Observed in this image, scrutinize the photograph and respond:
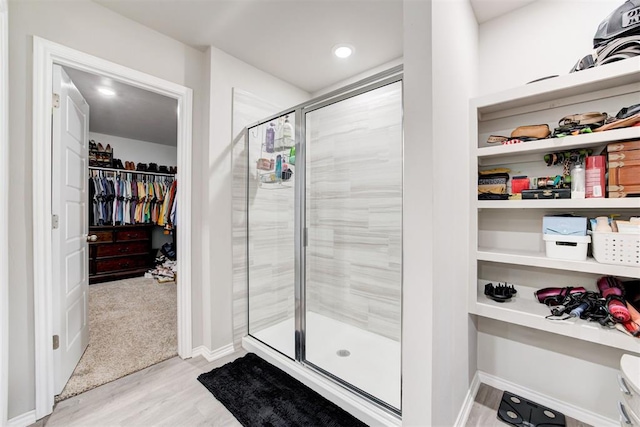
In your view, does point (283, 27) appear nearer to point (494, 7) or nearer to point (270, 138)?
point (270, 138)

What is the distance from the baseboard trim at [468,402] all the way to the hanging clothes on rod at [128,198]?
4259mm

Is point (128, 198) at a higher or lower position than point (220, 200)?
higher

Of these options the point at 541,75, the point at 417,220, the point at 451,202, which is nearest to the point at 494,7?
the point at 541,75

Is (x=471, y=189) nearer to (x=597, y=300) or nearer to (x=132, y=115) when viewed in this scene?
(x=597, y=300)

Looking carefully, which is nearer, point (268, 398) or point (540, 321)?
point (540, 321)

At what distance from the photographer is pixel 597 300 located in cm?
147

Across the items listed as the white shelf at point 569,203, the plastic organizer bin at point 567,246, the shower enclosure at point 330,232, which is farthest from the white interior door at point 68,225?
the plastic organizer bin at point 567,246

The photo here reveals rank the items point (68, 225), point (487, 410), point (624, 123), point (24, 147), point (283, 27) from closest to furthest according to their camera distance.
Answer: point (624, 123)
point (24, 147)
point (487, 410)
point (68, 225)
point (283, 27)

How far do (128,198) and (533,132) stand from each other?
5799 mm

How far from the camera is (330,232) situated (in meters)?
2.87

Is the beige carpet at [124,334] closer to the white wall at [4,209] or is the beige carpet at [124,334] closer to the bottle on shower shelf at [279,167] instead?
the white wall at [4,209]

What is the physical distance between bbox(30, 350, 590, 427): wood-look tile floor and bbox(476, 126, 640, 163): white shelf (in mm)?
1628

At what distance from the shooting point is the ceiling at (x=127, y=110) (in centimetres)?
292

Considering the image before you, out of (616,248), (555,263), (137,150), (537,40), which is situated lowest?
(555,263)
